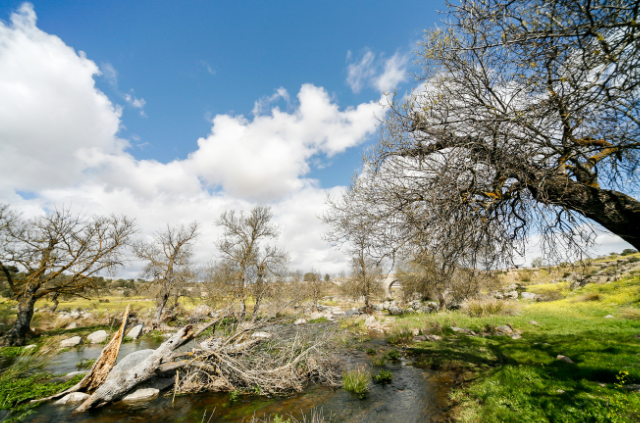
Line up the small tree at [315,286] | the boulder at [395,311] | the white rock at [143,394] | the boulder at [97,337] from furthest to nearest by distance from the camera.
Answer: the small tree at [315,286] → the boulder at [395,311] → the boulder at [97,337] → the white rock at [143,394]

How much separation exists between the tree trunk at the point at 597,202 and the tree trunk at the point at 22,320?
78.3 ft

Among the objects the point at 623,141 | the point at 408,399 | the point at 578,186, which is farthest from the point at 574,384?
the point at 623,141

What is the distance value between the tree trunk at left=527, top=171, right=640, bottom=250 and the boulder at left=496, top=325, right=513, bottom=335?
10.9 metres

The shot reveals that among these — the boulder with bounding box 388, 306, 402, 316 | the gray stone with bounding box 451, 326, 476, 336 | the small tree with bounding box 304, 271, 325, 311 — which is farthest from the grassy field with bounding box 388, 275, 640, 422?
the small tree with bounding box 304, 271, 325, 311

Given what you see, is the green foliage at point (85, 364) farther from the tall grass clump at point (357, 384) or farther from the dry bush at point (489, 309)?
the dry bush at point (489, 309)

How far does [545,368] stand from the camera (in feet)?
22.9

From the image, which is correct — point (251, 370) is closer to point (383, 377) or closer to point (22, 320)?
point (383, 377)

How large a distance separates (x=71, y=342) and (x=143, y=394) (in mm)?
11938

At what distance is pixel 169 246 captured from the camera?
76.0ft

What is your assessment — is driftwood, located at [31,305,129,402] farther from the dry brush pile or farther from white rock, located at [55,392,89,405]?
white rock, located at [55,392,89,405]

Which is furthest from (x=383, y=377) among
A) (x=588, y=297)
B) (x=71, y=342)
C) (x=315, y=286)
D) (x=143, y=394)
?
(x=315, y=286)

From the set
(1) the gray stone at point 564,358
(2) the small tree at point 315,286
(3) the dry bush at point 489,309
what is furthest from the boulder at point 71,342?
(3) the dry bush at point 489,309

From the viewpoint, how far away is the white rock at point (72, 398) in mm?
7227

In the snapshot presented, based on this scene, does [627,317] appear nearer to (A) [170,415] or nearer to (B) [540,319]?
(B) [540,319]
